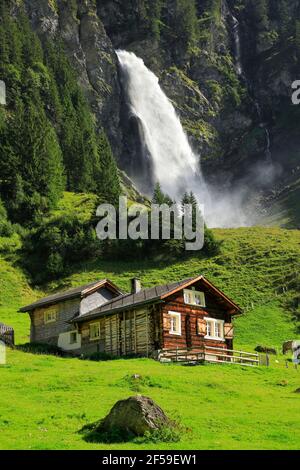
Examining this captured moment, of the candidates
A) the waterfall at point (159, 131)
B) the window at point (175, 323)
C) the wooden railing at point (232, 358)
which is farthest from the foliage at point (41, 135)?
the wooden railing at point (232, 358)

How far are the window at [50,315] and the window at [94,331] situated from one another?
4848mm

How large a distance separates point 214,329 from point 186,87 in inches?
5717

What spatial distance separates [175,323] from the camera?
45.8 meters

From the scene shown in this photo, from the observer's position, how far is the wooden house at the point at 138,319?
1773 inches

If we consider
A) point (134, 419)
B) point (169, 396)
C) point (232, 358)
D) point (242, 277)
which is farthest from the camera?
point (242, 277)

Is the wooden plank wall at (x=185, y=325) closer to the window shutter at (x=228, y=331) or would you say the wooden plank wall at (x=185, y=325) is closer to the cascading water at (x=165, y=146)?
the window shutter at (x=228, y=331)

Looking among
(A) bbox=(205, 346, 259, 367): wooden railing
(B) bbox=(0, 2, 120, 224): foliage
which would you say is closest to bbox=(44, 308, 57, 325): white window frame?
(A) bbox=(205, 346, 259, 367): wooden railing

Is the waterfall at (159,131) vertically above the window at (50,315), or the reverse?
the waterfall at (159,131)

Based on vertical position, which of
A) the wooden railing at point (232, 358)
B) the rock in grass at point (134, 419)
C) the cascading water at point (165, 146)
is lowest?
the rock in grass at point (134, 419)

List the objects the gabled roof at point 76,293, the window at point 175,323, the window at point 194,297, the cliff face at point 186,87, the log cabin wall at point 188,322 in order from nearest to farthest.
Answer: the log cabin wall at point 188,322 → the window at point 175,323 → the window at point 194,297 → the gabled roof at point 76,293 → the cliff face at point 186,87

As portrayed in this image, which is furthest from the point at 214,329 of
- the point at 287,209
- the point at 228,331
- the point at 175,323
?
the point at 287,209

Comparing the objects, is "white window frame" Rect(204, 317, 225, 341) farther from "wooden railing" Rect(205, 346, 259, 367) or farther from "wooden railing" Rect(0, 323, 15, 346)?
"wooden railing" Rect(0, 323, 15, 346)

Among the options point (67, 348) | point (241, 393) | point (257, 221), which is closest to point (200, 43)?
point (257, 221)

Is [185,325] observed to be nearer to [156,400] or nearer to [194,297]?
[194,297]
